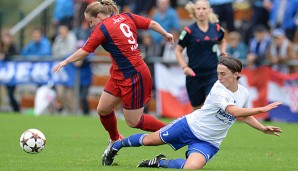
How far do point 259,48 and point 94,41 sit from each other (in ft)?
31.3

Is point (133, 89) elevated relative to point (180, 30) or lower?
elevated

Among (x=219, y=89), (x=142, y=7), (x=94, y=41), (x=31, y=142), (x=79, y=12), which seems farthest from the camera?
(x=79, y=12)

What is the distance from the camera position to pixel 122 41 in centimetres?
988

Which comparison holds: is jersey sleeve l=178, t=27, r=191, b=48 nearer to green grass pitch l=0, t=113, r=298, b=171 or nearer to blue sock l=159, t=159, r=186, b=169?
green grass pitch l=0, t=113, r=298, b=171

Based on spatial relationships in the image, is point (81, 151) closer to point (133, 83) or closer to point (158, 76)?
point (133, 83)

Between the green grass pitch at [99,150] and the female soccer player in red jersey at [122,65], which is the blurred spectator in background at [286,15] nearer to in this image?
the green grass pitch at [99,150]

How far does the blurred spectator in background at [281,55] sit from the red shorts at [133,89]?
8.35 metres

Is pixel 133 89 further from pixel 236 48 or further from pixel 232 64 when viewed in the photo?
pixel 236 48

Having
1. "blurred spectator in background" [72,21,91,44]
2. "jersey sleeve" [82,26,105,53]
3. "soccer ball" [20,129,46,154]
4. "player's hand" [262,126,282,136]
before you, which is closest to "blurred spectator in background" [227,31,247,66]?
"blurred spectator in background" [72,21,91,44]

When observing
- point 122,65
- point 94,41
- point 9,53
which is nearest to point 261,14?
point 9,53

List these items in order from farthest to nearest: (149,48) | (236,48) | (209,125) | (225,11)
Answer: (149,48) → (225,11) → (236,48) → (209,125)

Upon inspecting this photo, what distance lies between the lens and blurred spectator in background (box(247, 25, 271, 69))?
59.4ft

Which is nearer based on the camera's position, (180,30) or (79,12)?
(180,30)

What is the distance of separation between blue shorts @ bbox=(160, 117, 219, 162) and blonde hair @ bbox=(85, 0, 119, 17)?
195cm
